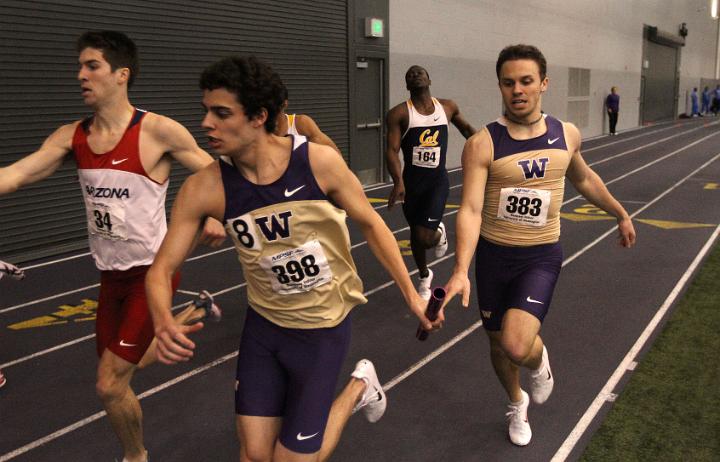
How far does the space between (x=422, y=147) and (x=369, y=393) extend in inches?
149

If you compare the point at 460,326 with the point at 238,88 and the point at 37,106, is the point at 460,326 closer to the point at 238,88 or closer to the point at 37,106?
the point at 238,88

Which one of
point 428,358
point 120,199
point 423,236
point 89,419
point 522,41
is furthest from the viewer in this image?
point 522,41

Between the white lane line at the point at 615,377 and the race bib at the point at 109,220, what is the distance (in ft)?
8.52

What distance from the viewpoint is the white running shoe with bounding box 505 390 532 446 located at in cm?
396

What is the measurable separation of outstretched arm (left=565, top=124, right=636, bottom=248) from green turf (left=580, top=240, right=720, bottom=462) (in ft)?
3.48

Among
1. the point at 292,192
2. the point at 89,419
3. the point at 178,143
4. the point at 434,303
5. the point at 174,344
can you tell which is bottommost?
the point at 89,419

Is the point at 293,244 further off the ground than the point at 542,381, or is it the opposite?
the point at 293,244

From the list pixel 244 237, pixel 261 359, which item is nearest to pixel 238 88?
pixel 244 237

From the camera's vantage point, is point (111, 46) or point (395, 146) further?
point (395, 146)

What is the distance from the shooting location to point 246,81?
2547 millimetres

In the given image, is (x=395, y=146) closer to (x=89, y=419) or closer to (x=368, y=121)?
(x=89, y=419)

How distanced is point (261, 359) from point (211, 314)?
1.43 m

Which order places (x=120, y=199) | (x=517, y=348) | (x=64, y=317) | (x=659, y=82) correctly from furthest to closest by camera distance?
(x=659, y=82), (x=64, y=317), (x=517, y=348), (x=120, y=199)

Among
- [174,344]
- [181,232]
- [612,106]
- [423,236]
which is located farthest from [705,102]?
[174,344]
